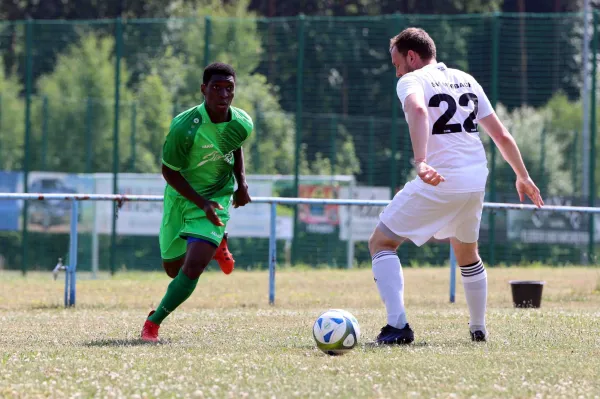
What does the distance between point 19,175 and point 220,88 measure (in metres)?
20.8

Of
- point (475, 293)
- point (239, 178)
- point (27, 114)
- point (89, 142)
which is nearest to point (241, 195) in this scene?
point (239, 178)

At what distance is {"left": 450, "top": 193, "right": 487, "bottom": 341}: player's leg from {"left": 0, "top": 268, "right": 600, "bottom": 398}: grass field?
16 cm

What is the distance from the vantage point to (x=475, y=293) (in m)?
8.23

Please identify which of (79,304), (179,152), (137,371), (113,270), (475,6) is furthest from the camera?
(475,6)

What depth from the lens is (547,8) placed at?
49.1 metres

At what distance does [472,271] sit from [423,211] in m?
0.85

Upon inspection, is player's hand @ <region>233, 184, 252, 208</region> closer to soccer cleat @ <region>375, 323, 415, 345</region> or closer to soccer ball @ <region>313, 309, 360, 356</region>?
soccer cleat @ <region>375, 323, 415, 345</region>

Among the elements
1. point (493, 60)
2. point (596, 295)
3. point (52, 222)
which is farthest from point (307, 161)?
point (596, 295)

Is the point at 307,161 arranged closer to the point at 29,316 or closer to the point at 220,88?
the point at 29,316

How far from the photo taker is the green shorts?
8.36 meters

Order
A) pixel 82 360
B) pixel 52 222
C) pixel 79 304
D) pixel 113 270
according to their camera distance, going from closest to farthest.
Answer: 1. pixel 82 360
2. pixel 79 304
3. pixel 113 270
4. pixel 52 222

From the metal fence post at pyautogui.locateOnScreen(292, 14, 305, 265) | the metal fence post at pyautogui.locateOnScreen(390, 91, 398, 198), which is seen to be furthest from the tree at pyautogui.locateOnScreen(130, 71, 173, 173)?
the metal fence post at pyautogui.locateOnScreen(390, 91, 398, 198)

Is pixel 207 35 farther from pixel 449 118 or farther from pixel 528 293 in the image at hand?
pixel 449 118

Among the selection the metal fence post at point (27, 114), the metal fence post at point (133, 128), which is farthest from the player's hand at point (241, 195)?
the metal fence post at point (133, 128)
